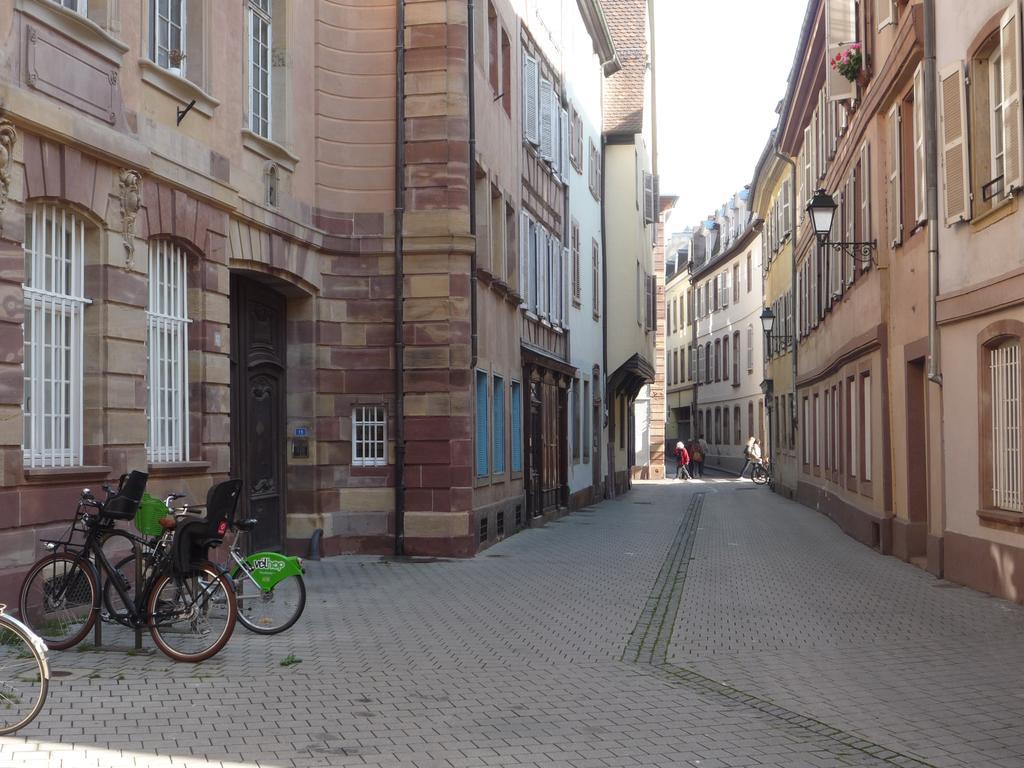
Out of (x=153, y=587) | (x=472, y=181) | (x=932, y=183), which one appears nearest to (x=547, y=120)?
(x=472, y=181)

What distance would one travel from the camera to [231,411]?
16.2 m

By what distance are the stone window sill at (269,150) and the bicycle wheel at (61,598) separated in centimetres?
662

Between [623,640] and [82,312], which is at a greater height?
[82,312]

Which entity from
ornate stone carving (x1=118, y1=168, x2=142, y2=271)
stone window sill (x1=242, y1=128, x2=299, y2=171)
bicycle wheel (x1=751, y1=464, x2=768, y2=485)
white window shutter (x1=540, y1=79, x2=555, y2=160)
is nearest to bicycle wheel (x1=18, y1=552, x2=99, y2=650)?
ornate stone carving (x1=118, y1=168, x2=142, y2=271)

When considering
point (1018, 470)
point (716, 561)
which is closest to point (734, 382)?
point (716, 561)

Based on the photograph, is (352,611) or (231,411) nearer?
(352,611)

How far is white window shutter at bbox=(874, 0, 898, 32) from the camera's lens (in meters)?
18.4

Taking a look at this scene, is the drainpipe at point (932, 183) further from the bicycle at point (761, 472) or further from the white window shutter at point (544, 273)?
the bicycle at point (761, 472)

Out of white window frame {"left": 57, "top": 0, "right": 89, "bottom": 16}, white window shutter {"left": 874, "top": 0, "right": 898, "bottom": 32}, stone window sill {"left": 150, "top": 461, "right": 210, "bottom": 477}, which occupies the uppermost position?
white window shutter {"left": 874, "top": 0, "right": 898, "bottom": 32}

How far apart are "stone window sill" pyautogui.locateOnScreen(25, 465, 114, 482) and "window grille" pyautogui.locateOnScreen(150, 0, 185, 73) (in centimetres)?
404

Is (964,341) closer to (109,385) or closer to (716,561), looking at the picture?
(716,561)

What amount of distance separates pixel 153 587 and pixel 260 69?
8.55 meters

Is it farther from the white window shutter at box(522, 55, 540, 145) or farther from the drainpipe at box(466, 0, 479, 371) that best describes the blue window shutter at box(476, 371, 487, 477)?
the white window shutter at box(522, 55, 540, 145)

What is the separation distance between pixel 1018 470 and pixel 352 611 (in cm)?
649
